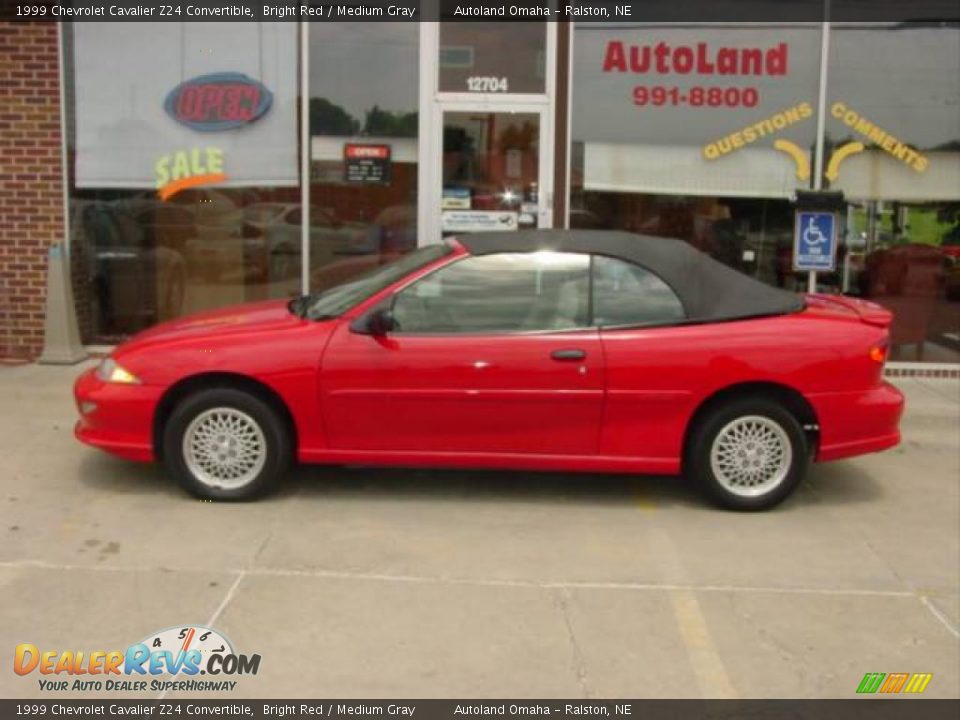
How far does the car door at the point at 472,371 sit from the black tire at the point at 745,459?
22.7 inches

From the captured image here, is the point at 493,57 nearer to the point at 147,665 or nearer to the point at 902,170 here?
the point at 902,170

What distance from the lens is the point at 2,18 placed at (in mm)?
9062

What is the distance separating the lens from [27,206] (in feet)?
30.7

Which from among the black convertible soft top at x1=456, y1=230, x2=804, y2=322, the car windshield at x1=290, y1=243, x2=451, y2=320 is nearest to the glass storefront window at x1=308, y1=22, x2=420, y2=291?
the car windshield at x1=290, y1=243, x2=451, y2=320

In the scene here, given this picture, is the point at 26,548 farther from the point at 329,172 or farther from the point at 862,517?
the point at 329,172

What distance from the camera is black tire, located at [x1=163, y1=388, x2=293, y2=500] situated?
546 centimetres

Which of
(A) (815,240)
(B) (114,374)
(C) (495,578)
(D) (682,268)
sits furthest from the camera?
(A) (815,240)

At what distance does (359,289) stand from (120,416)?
1.48 meters

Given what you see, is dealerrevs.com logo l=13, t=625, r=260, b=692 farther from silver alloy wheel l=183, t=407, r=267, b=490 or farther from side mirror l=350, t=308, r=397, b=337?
side mirror l=350, t=308, r=397, b=337

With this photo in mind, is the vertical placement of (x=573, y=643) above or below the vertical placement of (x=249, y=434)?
below

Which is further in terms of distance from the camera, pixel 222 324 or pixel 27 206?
pixel 27 206

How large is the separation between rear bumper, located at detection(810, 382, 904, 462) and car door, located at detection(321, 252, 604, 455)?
1.25 meters

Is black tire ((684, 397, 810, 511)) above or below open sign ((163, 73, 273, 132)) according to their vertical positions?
below

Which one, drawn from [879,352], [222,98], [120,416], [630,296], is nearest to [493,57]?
[222,98]
